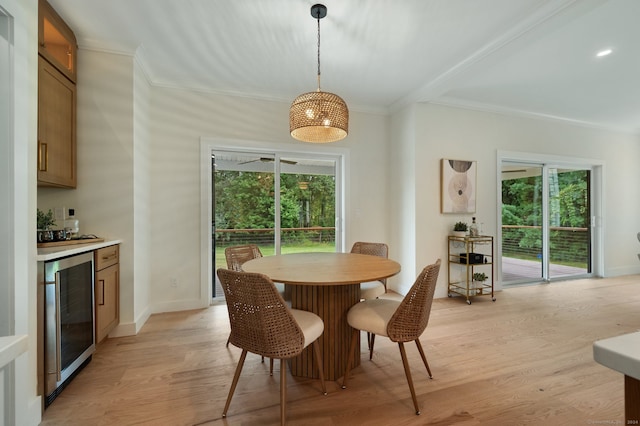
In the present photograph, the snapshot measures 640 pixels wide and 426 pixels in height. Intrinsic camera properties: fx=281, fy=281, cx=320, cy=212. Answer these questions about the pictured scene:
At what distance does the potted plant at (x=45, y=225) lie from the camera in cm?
201

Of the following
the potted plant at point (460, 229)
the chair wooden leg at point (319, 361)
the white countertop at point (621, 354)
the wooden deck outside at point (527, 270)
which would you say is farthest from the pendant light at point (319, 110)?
the wooden deck outside at point (527, 270)

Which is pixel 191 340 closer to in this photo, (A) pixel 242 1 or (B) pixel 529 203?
(A) pixel 242 1

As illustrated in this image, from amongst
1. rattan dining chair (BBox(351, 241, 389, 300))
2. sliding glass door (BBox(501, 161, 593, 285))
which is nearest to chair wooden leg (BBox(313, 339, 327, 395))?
rattan dining chair (BBox(351, 241, 389, 300))

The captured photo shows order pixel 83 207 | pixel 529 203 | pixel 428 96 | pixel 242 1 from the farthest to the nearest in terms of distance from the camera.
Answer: pixel 529 203 → pixel 428 96 → pixel 83 207 → pixel 242 1

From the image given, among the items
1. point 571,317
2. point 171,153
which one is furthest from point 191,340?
point 571,317

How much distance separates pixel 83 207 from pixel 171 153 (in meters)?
1.07

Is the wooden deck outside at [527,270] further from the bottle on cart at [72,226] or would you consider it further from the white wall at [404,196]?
the bottle on cart at [72,226]

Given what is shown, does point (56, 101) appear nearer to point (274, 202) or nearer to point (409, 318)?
point (274, 202)

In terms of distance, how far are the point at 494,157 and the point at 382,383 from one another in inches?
144

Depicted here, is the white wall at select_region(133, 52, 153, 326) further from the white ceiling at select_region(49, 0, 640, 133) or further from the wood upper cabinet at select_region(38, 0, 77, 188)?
the wood upper cabinet at select_region(38, 0, 77, 188)

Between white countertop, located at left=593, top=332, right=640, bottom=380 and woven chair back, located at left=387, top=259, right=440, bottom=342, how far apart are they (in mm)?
1028

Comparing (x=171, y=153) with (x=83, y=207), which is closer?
(x=83, y=207)

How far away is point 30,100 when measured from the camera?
5.15 ft

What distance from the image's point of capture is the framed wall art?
12.4 feet
